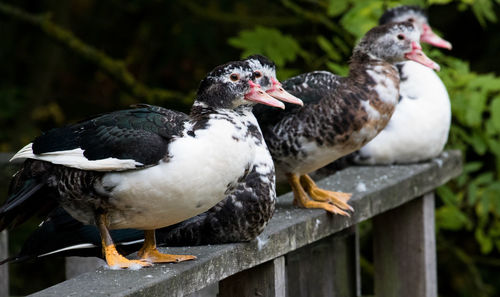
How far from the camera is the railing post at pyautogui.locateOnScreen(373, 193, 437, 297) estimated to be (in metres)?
3.48

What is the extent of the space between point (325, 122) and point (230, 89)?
83 centimetres

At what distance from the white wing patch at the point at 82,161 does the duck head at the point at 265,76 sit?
0.42m

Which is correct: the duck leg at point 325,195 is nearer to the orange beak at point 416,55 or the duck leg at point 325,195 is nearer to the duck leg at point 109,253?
the orange beak at point 416,55

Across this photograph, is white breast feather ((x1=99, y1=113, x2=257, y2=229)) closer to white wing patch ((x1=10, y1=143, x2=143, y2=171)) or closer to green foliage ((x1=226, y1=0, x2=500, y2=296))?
white wing patch ((x1=10, y1=143, x2=143, y2=171))

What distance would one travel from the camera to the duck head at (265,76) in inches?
88.7

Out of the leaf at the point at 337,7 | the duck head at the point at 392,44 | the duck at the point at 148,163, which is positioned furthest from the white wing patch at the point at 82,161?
the leaf at the point at 337,7

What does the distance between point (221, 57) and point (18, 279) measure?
196cm

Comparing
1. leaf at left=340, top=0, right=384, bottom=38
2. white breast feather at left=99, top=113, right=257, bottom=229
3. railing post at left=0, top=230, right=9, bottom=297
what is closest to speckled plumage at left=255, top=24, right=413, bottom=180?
white breast feather at left=99, top=113, right=257, bottom=229

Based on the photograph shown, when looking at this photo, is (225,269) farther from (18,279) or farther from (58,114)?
(58,114)

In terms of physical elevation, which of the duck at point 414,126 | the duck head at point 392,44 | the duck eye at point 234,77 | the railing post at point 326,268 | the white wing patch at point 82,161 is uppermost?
the duck head at point 392,44

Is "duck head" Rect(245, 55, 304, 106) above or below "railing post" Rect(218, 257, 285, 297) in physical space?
above

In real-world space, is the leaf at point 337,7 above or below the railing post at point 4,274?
above

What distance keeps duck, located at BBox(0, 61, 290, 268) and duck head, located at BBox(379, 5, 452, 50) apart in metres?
2.00

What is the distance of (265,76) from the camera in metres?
2.28
